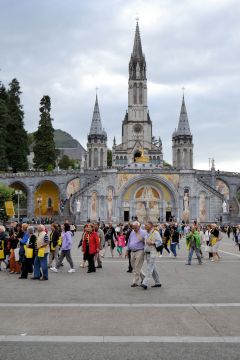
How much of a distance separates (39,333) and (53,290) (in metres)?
3.75

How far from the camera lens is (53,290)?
402 inches

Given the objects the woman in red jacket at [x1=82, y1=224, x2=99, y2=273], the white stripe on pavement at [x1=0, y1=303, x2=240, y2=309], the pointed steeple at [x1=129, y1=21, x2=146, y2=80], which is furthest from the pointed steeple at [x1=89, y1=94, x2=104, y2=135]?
the white stripe on pavement at [x1=0, y1=303, x2=240, y2=309]

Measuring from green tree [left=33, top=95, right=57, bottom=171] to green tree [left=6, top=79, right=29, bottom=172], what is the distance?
188 centimetres

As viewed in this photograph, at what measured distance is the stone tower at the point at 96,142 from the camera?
82.8 m

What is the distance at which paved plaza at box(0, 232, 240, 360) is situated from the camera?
5.70 meters

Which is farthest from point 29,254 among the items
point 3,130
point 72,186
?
point 72,186

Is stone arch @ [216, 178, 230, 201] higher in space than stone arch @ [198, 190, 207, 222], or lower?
higher

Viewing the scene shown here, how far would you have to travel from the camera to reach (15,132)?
58844 millimetres

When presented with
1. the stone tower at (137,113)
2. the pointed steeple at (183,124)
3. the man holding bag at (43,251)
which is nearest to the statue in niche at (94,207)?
the pointed steeple at (183,124)

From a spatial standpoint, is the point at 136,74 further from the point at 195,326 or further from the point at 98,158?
the point at 195,326

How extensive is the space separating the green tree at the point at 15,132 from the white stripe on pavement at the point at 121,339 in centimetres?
5370

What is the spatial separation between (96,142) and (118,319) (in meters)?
76.2

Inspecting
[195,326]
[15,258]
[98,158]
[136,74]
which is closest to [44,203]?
[98,158]

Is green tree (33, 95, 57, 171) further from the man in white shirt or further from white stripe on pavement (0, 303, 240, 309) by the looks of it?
white stripe on pavement (0, 303, 240, 309)
